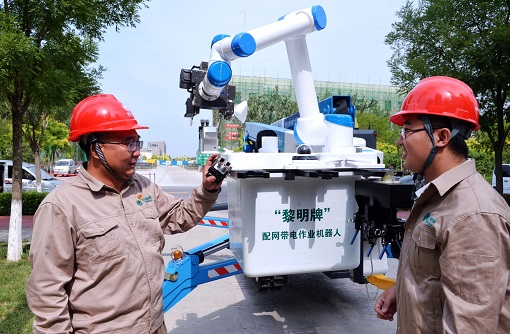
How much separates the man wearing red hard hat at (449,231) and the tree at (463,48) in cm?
950

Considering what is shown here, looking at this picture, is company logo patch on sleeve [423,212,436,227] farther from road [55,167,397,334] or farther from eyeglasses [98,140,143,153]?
road [55,167,397,334]

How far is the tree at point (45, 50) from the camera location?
552 cm

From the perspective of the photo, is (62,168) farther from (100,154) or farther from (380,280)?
(100,154)

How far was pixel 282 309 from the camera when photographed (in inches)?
198

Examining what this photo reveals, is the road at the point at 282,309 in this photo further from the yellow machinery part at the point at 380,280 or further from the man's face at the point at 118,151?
the man's face at the point at 118,151

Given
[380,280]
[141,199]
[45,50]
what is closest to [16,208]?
[45,50]

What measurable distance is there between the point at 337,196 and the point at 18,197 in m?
5.85

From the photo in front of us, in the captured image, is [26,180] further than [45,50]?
Yes

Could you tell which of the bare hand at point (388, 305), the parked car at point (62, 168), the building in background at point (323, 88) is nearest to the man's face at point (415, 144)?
the bare hand at point (388, 305)

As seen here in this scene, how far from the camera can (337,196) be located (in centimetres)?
334

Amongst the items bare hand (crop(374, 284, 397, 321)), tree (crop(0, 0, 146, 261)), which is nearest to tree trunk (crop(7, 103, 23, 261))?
tree (crop(0, 0, 146, 261))

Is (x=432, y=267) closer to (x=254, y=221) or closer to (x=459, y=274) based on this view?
(x=459, y=274)

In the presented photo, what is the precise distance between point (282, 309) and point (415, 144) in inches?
144

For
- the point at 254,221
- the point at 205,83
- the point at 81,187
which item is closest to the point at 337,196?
the point at 254,221
